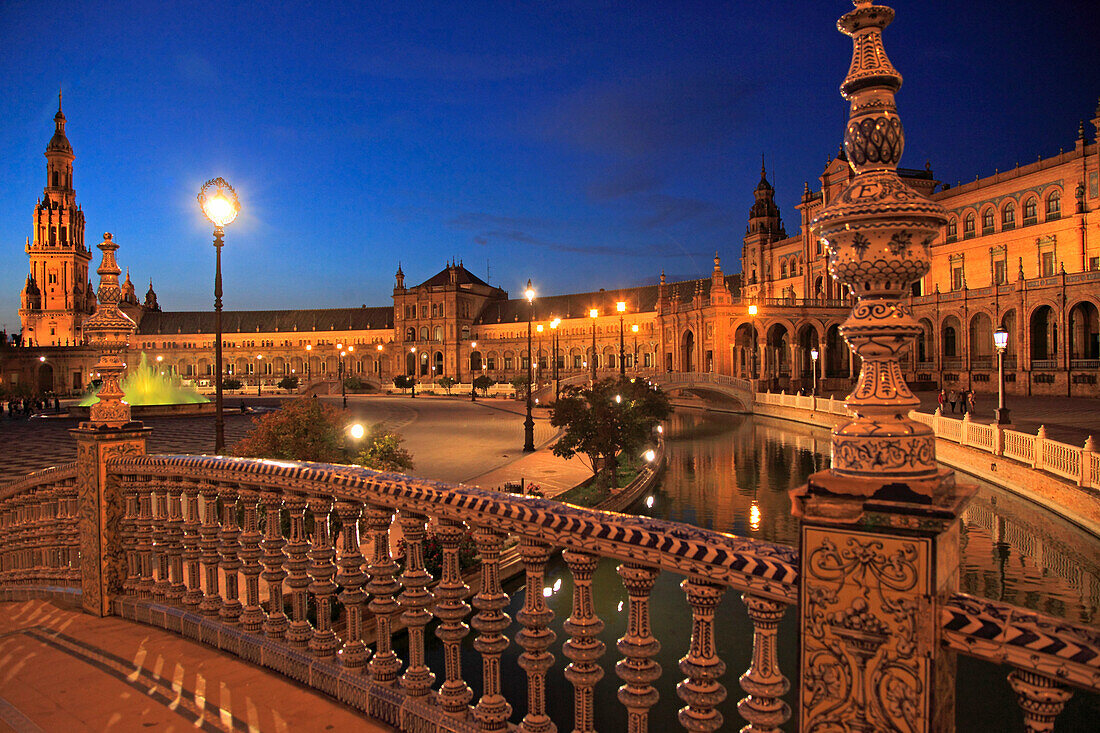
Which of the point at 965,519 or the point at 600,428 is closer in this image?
the point at 965,519

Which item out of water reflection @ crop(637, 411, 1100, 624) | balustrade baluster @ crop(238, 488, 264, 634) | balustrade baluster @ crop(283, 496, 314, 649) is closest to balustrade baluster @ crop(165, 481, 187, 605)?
balustrade baluster @ crop(238, 488, 264, 634)

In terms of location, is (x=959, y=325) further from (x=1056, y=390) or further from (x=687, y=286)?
(x=687, y=286)

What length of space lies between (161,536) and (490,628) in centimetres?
308

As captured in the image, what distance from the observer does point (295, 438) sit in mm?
12898

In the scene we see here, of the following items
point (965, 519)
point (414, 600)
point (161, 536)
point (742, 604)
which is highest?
point (414, 600)

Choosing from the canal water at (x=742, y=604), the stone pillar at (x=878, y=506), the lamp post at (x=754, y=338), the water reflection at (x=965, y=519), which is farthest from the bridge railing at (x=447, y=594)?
the lamp post at (x=754, y=338)

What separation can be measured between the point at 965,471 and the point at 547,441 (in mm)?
14238

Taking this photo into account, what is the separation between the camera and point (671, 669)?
9422 mm

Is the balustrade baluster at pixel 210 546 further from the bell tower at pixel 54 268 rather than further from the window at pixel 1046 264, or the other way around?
the bell tower at pixel 54 268

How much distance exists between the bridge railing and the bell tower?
10463 cm

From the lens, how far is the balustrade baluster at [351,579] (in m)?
3.34

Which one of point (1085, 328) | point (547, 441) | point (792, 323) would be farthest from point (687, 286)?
point (547, 441)

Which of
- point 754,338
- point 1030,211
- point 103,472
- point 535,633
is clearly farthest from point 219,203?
point 1030,211

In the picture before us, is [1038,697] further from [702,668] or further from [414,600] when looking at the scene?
[414,600]
